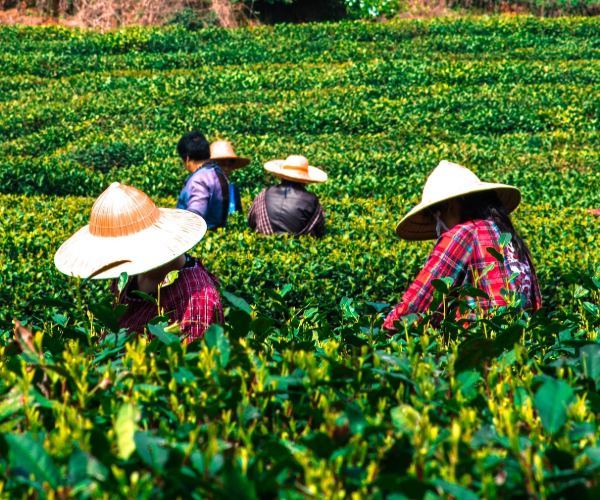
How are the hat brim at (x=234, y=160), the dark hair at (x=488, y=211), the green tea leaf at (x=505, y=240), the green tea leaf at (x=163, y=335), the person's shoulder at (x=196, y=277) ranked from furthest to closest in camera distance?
1. the hat brim at (x=234, y=160)
2. the dark hair at (x=488, y=211)
3. the person's shoulder at (x=196, y=277)
4. the green tea leaf at (x=505, y=240)
5. the green tea leaf at (x=163, y=335)

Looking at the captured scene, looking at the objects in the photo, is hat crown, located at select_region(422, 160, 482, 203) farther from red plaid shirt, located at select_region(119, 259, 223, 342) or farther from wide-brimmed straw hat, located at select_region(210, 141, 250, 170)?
wide-brimmed straw hat, located at select_region(210, 141, 250, 170)

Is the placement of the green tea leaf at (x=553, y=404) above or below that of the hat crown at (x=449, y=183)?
above

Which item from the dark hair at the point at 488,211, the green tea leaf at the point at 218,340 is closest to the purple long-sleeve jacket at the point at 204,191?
the dark hair at the point at 488,211

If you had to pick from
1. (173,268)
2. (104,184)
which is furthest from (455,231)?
(104,184)

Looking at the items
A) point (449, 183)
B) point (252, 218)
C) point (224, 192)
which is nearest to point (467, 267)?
point (449, 183)

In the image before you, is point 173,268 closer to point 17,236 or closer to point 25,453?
point 25,453

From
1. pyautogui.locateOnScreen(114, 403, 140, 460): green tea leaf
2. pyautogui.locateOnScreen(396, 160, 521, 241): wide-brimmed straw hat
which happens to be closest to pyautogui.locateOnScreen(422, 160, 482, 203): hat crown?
pyautogui.locateOnScreen(396, 160, 521, 241): wide-brimmed straw hat

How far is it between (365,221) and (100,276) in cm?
500

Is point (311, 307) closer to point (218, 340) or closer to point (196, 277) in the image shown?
point (196, 277)

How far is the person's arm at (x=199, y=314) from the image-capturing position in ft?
11.2

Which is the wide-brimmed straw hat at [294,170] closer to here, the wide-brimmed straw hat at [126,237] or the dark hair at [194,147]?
the dark hair at [194,147]

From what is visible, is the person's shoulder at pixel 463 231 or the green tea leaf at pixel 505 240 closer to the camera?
the green tea leaf at pixel 505 240

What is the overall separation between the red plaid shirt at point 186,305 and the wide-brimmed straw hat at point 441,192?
1.19 metres

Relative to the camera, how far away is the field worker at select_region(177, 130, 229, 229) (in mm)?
7129
